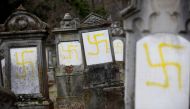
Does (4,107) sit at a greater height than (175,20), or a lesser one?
lesser

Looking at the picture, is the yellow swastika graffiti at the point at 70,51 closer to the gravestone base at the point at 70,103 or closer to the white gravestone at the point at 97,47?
the gravestone base at the point at 70,103

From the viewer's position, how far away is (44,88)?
10.5 metres

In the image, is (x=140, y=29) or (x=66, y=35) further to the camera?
(x=66, y=35)

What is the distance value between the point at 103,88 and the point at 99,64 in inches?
55.4

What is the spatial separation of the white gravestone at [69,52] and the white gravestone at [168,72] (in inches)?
343

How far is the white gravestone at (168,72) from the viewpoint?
608 cm

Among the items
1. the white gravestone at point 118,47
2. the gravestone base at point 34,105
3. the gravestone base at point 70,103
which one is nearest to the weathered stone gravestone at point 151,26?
the gravestone base at point 34,105

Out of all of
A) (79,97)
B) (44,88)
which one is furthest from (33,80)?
(79,97)

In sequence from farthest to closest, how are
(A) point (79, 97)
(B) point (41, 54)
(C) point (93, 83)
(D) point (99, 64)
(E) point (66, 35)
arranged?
(E) point (66, 35) → (A) point (79, 97) → (D) point (99, 64) → (C) point (93, 83) → (B) point (41, 54)

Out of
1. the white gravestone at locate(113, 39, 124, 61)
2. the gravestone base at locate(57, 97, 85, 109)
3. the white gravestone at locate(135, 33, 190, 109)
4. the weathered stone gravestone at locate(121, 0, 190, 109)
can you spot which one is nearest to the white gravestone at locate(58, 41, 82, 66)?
the gravestone base at locate(57, 97, 85, 109)

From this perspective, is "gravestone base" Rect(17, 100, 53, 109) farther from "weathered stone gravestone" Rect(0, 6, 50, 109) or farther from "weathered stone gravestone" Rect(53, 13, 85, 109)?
"weathered stone gravestone" Rect(53, 13, 85, 109)

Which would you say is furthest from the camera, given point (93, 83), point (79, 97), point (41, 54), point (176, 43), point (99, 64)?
point (79, 97)

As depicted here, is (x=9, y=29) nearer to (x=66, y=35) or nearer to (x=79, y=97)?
(x=79, y=97)

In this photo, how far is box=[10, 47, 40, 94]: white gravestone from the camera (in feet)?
34.6
